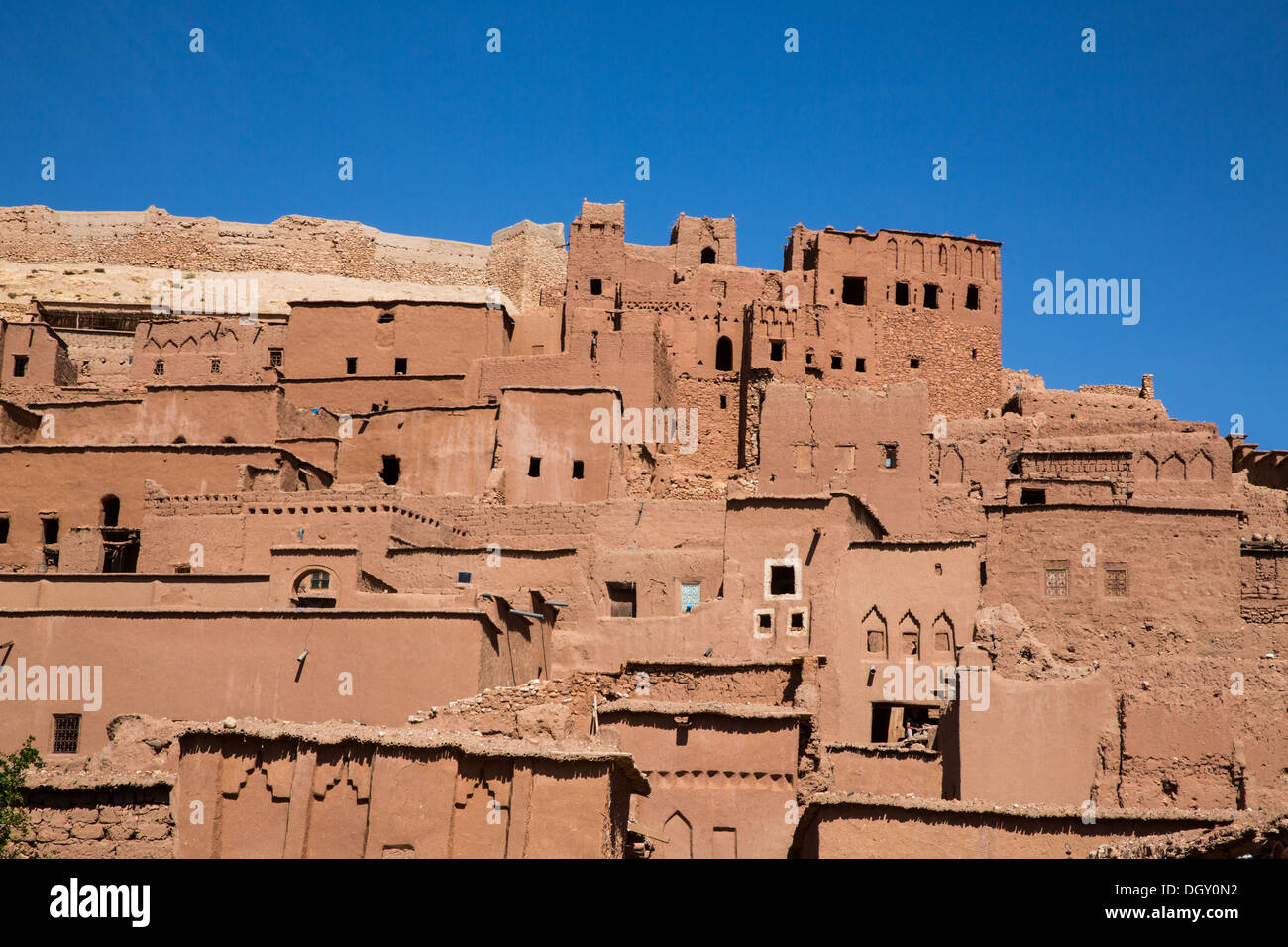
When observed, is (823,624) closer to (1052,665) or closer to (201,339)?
(1052,665)

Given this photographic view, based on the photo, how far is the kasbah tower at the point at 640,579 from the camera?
20.5 meters

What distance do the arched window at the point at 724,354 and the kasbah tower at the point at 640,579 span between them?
126mm

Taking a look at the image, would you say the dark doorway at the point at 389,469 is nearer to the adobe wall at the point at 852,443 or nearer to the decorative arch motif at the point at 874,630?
the adobe wall at the point at 852,443

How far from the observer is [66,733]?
91.8 feet

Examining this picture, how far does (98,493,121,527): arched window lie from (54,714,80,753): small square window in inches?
341

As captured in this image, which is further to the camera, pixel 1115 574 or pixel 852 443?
pixel 852 443

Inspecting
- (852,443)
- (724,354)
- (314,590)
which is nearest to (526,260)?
(724,354)

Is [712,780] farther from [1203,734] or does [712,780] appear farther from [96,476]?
[96,476]

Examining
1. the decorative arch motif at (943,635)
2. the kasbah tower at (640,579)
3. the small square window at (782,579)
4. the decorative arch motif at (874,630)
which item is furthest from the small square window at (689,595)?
the decorative arch motif at (943,635)

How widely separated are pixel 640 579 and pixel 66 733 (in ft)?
37.6

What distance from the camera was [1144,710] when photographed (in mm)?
25016

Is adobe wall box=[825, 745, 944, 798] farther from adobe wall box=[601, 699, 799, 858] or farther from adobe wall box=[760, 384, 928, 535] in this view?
adobe wall box=[760, 384, 928, 535]

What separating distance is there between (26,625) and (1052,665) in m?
18.7

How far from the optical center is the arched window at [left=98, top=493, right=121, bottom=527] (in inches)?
1415
